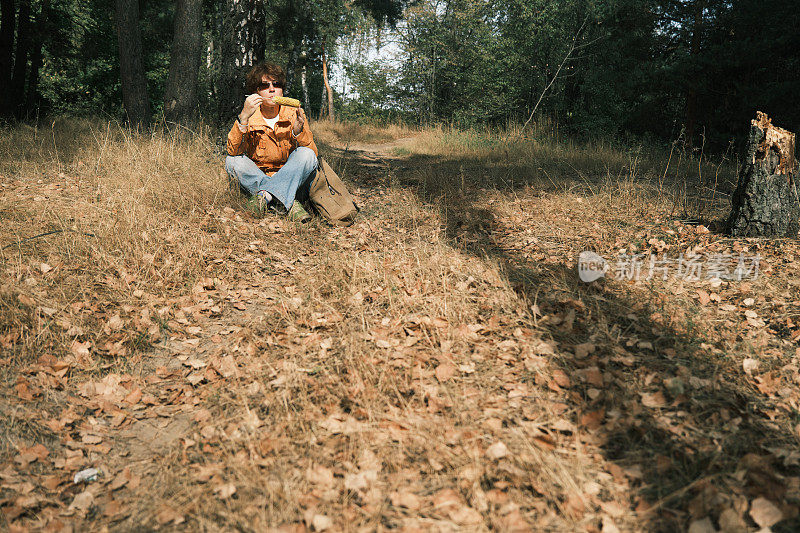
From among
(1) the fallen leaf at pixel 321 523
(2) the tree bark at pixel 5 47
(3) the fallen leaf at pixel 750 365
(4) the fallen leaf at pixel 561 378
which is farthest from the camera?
(2) the tree bark at pixel 5 47

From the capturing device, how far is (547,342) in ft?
9.56

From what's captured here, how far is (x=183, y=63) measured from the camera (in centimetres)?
734

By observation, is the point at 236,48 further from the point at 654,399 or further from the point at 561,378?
the point at 654,399

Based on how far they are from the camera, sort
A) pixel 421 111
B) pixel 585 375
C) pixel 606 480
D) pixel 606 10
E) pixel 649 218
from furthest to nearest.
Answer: pixel 421 111, pixel 606 10, pixel 649 218, pixel 585 375, pixel 606 480

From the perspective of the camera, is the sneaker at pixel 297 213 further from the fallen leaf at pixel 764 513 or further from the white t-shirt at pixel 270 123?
the fallen leaf at pixel 764 513

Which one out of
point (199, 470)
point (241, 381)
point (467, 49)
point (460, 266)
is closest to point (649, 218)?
point (460, 266)

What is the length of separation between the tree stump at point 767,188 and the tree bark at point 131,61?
834 cm

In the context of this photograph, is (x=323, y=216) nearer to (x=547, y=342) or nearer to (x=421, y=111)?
(x=547, y=342)

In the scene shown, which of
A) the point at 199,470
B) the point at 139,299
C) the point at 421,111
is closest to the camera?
the point at 199,470

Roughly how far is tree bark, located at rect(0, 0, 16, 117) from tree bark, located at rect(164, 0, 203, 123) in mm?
4525

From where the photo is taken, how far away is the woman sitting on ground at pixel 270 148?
15.6ft

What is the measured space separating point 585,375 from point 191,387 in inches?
91.5

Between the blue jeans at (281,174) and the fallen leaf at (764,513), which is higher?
the blue jeans at (281,174)

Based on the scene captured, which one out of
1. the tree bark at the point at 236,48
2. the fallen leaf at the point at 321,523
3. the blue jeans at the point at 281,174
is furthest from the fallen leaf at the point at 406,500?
the tree bark at the point at 236,48
